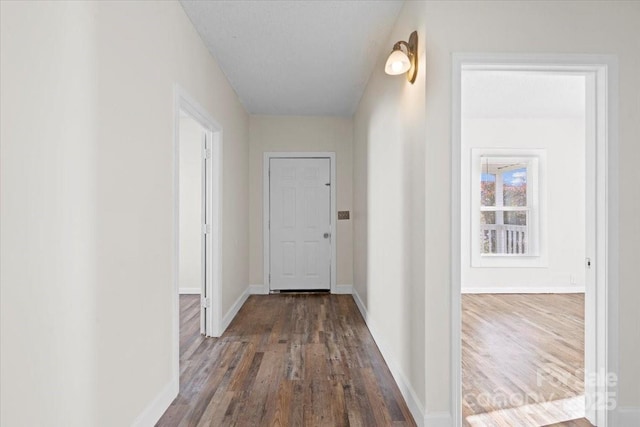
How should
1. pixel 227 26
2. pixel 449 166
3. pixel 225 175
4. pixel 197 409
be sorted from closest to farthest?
pixel 449 166, pixel 197 409, pixel 227 26, pixel 225 175

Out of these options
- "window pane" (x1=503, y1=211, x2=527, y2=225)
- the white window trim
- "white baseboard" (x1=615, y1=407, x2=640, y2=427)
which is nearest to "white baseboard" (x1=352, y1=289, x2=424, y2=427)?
"white baseboard" (x1=615, y1=407, x2=640, y2=427)

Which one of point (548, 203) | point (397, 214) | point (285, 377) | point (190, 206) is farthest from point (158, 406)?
point (548, 203)

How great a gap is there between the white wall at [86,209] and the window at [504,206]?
457 centimetres

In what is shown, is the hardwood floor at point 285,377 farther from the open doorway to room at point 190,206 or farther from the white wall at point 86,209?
the open doorway to room at point 190,206

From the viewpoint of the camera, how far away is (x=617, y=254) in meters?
2.03

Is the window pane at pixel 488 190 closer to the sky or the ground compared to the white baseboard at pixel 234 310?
closer to the sky

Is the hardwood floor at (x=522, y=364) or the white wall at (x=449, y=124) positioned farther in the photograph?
the hardwood floor at (x=522, y=364)

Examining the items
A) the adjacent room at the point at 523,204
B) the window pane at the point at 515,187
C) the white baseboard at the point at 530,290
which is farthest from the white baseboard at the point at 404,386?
the window pane at the point at 515,187

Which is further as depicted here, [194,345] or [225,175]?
[225,175]

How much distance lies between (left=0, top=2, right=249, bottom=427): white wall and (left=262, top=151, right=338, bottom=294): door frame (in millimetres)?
3041

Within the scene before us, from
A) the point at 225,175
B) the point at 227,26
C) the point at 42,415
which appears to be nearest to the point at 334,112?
the point at 225,175

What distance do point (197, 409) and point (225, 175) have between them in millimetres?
2243

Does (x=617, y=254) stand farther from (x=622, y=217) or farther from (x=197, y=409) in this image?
(x=197, y=409)

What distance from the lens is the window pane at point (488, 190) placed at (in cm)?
562
